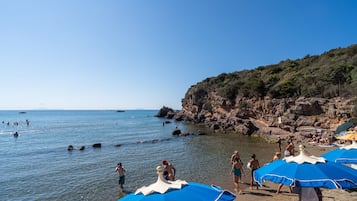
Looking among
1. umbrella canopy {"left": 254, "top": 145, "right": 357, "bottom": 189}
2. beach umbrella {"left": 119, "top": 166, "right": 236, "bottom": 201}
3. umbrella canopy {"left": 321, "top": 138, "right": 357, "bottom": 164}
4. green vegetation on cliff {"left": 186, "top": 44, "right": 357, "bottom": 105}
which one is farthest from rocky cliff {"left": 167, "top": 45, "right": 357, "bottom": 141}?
beach umbrella {"left": 119, "top": 166, "right": 236, "bottom": 201}

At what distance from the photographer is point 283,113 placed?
104ft

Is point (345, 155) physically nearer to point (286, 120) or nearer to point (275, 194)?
point (275, 194)

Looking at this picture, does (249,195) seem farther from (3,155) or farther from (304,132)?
(3,155)

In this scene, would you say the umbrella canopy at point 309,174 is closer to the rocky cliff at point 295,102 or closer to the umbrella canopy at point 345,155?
the umbrella canopy at point 345,155

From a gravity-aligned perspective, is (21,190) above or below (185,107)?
below

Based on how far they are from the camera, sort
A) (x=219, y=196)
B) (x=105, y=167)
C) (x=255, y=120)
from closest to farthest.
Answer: (x=219, y=196) < (x=105, y=167) < (x=255, y=120)

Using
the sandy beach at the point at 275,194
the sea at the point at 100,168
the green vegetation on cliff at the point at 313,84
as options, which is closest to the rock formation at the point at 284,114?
the green vegetation on cliff at the point at 313,84

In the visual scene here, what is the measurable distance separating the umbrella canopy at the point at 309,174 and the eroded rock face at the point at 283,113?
23550 millimetres

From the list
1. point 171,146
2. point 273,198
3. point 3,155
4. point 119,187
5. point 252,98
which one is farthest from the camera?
point 252,98

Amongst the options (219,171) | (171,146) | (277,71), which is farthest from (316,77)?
(219,171)

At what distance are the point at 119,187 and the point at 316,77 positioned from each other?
31.1 metres

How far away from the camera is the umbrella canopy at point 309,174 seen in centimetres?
461

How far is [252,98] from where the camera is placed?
40.0m

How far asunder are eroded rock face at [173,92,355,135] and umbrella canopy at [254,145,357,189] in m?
23.5
